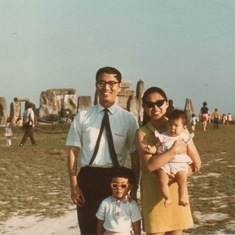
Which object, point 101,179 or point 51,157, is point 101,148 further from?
point 51,157

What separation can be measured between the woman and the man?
261mm

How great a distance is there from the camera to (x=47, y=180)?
1045 centimetres

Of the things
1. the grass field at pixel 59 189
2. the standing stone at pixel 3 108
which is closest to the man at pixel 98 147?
the grass field at pixel 59 189

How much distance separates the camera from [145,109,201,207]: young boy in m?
4.01

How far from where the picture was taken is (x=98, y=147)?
437cm

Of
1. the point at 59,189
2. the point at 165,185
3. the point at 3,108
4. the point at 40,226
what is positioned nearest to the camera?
the point at 165,185

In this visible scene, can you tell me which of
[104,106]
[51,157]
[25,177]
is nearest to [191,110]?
[51,157]

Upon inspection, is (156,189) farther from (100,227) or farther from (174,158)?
(100,227)

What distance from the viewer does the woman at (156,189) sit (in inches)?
159

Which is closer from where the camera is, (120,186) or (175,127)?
(175,127)

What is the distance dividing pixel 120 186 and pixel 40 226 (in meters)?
3.14

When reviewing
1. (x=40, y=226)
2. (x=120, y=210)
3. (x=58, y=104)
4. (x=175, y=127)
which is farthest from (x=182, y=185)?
(x=58, y=104)

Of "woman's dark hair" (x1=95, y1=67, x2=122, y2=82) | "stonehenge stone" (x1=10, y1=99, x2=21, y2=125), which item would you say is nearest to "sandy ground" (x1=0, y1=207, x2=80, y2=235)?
"woman's dark hair" (x1=95, y1=67, x2=122, y2=82)

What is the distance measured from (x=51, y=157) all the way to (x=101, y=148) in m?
10.1
